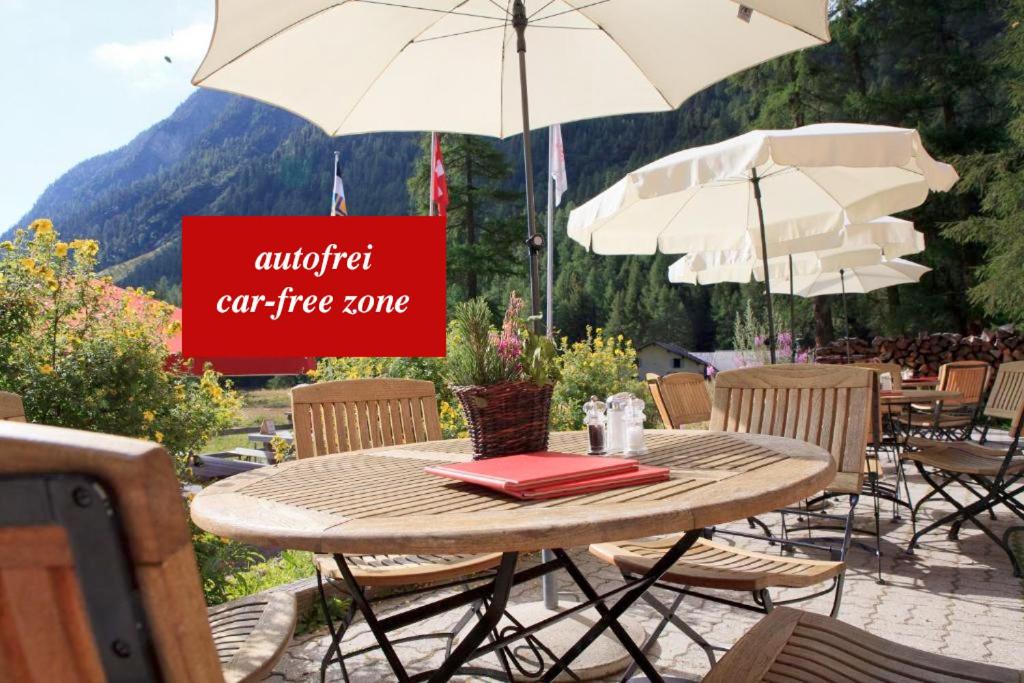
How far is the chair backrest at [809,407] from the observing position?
2.54 m

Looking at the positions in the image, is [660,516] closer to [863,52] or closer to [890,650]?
[890,650]

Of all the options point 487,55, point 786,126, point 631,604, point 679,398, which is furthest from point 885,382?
point 786,126

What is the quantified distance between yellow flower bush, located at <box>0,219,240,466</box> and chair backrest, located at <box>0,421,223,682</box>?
292 centimetres

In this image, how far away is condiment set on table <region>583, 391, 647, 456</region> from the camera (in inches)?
71.3

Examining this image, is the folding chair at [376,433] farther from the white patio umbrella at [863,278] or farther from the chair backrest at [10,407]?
the white patio umbrella at [863,278]

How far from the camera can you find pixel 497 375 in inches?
65.7

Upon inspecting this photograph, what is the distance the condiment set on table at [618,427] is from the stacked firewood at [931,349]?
12.4 m

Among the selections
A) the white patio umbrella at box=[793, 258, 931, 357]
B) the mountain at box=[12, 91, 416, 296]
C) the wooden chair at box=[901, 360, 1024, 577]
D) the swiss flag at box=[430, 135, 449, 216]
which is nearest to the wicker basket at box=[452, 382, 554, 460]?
the wooden chair at box=[901, 360, 1024, 577]

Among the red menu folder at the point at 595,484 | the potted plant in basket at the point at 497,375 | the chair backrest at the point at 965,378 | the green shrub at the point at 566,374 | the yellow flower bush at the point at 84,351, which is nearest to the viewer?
the red menu folder at the point at 595,484

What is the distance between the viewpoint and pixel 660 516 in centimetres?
109

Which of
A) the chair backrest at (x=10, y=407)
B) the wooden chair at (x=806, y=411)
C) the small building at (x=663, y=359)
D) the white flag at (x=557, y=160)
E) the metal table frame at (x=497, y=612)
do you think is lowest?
the small building at (x=663, y=359)

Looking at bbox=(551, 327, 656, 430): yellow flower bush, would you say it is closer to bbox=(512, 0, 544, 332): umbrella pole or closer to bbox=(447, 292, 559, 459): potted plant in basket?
bbox=(512, 0, 544, 332): umbrella pole

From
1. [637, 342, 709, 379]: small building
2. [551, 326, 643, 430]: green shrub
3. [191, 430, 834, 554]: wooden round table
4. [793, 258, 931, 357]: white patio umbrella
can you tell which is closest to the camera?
[191, 430, 834, 554]: wooden round table

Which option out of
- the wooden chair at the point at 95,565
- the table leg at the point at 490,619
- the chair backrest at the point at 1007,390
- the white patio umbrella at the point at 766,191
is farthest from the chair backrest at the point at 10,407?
the chair backrest at the point at 1007,390
